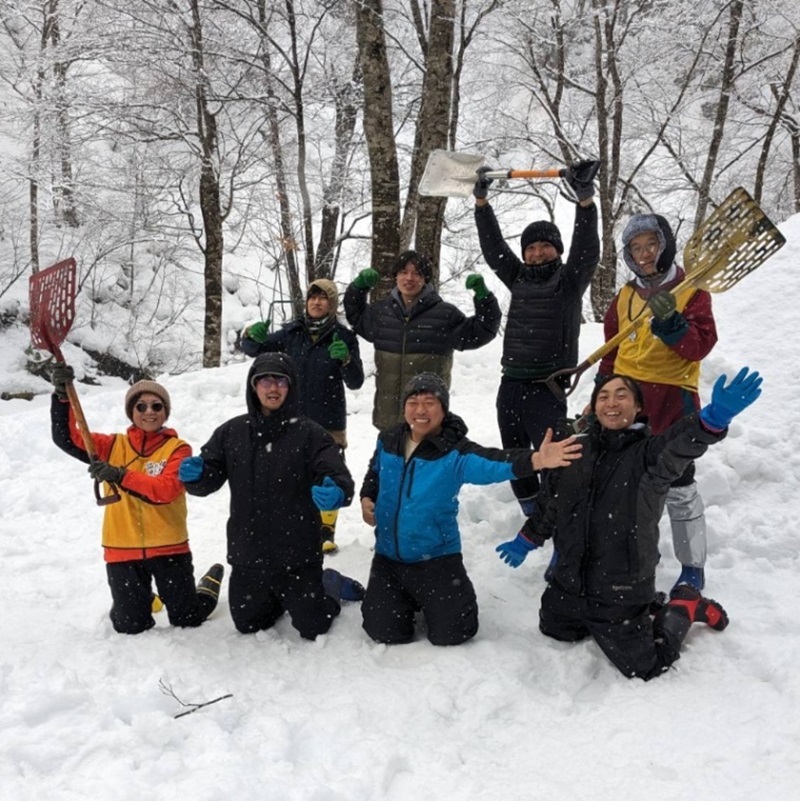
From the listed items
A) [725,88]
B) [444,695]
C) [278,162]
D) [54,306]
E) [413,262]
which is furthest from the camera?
[278,162]

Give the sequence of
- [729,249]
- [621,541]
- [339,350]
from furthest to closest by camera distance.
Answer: [339,350]
[729,249]
[621,541]

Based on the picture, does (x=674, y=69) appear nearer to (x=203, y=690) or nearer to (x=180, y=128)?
(x=180, y=128)

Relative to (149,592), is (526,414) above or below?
above

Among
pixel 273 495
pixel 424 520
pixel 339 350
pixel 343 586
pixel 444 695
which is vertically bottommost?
pixel 444 695

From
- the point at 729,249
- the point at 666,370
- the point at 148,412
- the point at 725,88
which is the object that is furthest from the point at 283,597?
the point at 725,88

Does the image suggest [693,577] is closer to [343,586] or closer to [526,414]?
[526,414]

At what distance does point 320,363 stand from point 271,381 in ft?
3.20

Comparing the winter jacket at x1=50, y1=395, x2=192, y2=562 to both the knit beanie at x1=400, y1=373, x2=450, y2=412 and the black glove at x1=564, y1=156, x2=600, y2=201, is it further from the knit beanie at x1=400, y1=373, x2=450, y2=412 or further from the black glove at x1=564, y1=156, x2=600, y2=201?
the black glove at x1=564, y1=156, x2=600, y2=201

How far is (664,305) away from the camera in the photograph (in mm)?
3182

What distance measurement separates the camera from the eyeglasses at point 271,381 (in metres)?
3.56

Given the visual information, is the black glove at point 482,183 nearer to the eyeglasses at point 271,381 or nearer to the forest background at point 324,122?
the eyeglasses at point 271,381

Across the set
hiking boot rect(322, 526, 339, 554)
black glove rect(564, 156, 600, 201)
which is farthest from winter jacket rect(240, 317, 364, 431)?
black glove rect(564, 156, 600, 201)

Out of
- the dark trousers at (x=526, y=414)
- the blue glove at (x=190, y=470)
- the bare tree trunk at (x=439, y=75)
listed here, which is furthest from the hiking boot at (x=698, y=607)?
the bare tree trunk at (x=439, y=75)

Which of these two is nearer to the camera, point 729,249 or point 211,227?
point 729,249
